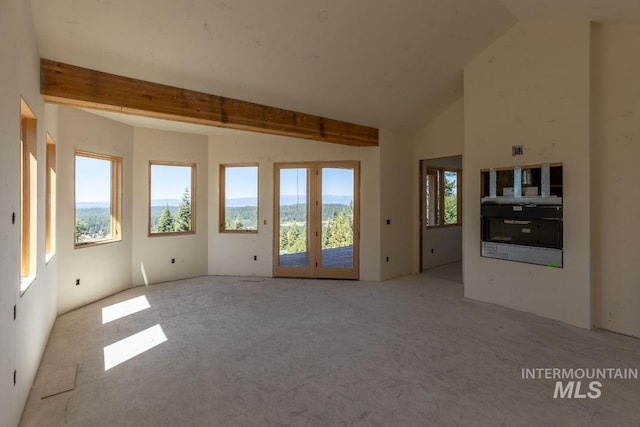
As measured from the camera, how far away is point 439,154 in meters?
6.01

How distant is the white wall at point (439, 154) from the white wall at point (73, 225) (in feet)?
17.1

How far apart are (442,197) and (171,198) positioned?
5768 millimetres

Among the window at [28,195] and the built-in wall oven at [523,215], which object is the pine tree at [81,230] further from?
the built-in wall oven at [523,215]

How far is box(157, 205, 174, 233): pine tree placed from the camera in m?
5.93

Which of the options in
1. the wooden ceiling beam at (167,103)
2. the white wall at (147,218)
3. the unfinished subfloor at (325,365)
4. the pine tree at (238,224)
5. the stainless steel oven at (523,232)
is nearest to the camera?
the unfinished subfloor at (325,365)

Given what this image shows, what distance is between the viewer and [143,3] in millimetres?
2785

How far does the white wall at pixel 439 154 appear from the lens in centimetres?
570

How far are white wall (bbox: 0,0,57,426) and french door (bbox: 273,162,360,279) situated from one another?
3.81 m

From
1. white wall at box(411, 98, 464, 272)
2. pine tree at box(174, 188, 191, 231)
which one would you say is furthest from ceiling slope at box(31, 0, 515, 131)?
pine tree at box(174, 188, 191, 231)

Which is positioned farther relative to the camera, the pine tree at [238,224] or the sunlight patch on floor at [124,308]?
the pine tree at [238,224]

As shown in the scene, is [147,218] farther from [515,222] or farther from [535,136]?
[535,136]

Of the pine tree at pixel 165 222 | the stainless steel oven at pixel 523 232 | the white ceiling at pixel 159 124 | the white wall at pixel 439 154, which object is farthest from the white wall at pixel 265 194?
the stainless steel oven at pixel 523 232

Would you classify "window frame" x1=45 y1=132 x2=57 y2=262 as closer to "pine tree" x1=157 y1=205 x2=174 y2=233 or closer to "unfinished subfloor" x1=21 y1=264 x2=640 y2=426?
"unfinished subfloor" x1=21 y1=264 x2=640 y2=426

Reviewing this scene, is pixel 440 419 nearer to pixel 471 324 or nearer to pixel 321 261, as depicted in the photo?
pixel 471 324
